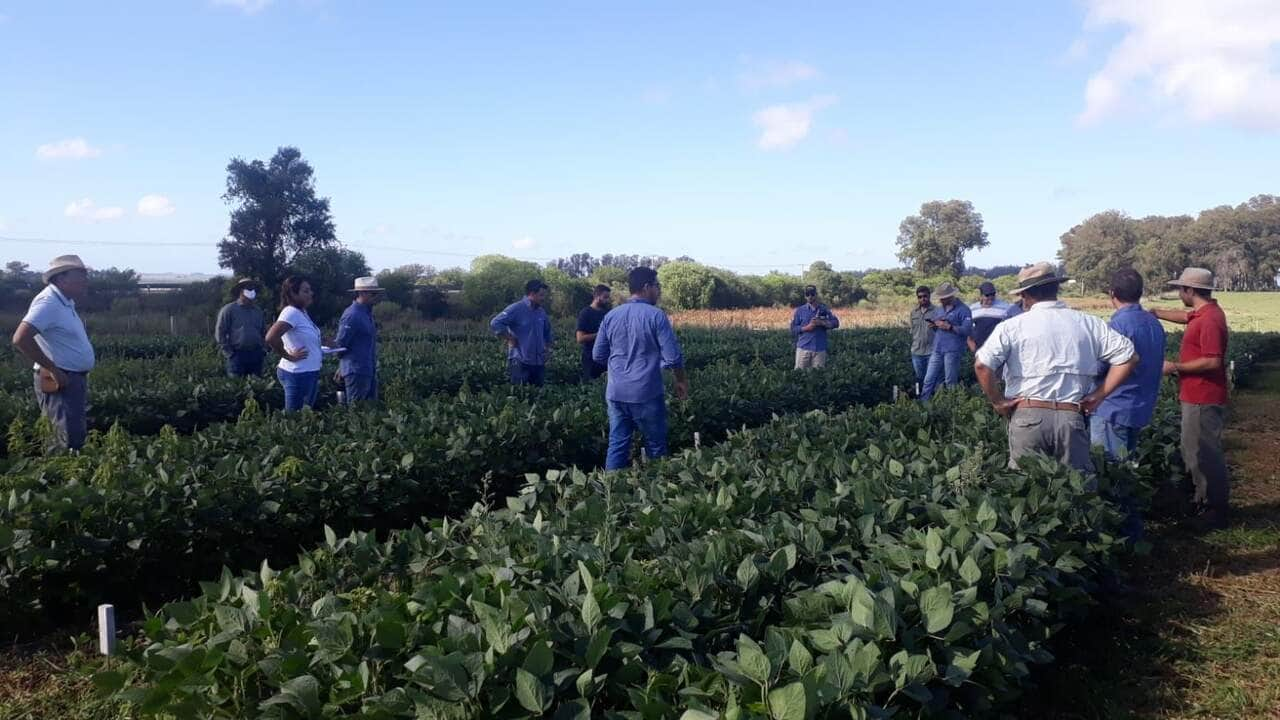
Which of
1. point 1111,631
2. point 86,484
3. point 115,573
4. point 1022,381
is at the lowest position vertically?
point 1111,631

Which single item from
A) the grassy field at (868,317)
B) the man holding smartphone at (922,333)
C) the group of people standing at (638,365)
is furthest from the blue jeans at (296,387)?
the grassy field at (868,317)

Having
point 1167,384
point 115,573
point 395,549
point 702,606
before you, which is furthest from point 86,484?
point 1167,384

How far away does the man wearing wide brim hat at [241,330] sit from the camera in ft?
30.1

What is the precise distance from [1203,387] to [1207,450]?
1.49 ft

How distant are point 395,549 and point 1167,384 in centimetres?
1021

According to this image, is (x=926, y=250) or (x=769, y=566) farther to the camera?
(x=926, y=250)

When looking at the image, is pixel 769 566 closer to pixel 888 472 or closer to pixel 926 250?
pixel 888 472

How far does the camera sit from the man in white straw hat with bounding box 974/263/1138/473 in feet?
15.3

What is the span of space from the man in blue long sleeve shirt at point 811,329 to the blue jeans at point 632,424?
557cm

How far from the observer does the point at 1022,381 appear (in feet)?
15.7

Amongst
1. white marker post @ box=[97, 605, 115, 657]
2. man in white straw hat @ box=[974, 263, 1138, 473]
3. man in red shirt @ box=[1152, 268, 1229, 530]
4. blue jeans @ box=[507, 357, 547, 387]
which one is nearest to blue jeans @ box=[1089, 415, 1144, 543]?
man in red shirt @ box=[1152, 268, 1229, 530]

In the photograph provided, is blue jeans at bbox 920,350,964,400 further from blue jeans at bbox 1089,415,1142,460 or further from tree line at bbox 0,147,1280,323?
tree line at bbox 0,147,1280,323

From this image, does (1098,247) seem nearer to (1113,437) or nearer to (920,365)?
(920,365)

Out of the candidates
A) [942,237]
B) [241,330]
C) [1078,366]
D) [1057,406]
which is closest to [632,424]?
[1057,406]
